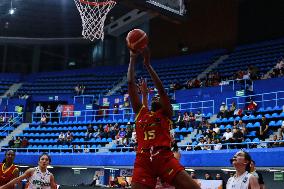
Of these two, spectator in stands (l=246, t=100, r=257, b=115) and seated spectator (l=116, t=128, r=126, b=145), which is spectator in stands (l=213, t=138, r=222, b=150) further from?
seated spectator (l=116, t=128, r=126, b=145)

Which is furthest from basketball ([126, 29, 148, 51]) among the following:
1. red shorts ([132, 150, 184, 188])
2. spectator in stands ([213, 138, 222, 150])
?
spectator in stands ([213, 138, 222, 150])

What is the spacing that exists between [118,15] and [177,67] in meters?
5.56

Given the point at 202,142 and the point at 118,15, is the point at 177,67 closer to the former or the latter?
the point at 118,15

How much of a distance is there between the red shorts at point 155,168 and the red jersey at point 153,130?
0.39ft

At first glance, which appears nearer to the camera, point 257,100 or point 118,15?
point 257,100

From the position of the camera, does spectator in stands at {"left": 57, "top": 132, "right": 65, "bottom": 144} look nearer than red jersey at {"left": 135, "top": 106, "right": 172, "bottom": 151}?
No

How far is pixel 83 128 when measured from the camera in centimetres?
2494

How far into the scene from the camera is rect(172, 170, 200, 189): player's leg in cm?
461

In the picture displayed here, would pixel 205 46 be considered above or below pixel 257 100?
above

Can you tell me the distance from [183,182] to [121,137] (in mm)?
17121

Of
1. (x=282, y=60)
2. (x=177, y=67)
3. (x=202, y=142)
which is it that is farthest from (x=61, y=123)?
(x=282, y=60)

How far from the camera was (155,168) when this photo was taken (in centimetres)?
480

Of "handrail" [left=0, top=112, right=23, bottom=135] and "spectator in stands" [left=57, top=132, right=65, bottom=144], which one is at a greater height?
"handrail" [left=0, top=112, right=23, bottom=135]

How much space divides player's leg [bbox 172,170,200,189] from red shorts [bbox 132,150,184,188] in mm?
39
